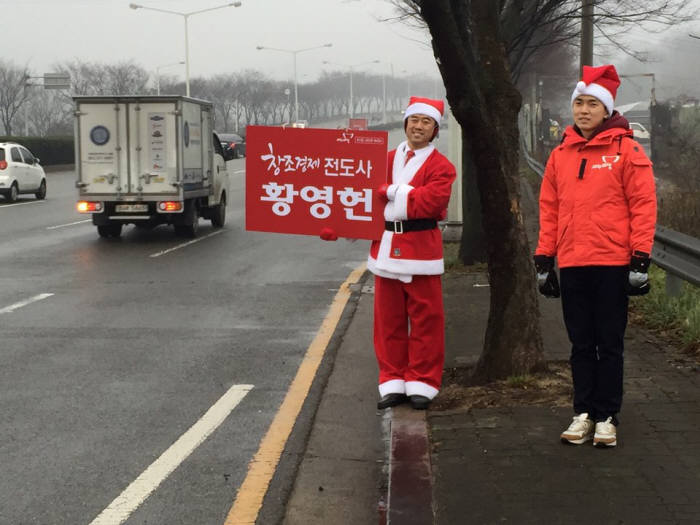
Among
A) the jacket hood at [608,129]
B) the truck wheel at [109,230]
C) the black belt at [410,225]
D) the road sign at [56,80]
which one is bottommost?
the truck wheel at [109,230]

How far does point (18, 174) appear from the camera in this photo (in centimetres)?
2998

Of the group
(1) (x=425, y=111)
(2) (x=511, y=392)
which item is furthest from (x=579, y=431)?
(1) (x=425, y=111)

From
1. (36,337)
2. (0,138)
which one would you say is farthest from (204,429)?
(0,138)

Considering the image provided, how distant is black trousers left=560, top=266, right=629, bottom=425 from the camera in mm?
5363

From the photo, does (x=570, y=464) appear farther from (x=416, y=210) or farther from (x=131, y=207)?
(x=131, y=207)

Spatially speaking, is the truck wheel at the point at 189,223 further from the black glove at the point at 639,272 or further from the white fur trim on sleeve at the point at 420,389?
the black glove at the point at 639,272

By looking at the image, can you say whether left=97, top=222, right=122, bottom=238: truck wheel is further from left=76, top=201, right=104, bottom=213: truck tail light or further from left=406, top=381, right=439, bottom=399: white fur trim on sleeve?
left=406, top=381, right=439, bottom=399: white fur trim on sleeve

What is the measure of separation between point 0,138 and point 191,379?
42.2 metres

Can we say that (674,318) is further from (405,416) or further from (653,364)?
(405,416)

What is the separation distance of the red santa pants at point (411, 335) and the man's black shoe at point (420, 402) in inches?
1.6

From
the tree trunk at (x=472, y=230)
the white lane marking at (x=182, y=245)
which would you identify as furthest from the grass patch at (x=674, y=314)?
the white lane marking at (x=182, y=245)

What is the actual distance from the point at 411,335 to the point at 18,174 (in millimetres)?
25504

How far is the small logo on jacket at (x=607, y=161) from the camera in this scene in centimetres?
529

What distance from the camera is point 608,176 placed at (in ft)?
17.4
